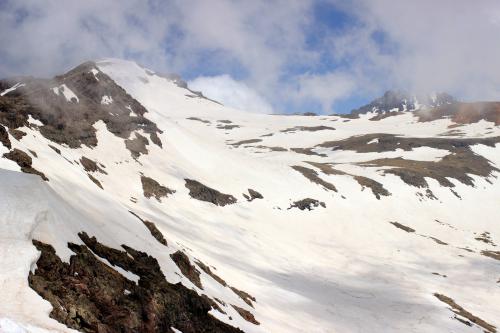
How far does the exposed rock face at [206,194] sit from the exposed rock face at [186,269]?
33219 mm

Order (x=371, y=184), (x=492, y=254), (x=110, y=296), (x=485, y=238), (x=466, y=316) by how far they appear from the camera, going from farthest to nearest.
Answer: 1. (x=371, y=184)
2. (x=485, y=238)
3. (x=492, y=254)
4. (x=466, y=316)
5. (x=110, y=296)

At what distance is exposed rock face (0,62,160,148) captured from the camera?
5012 cm

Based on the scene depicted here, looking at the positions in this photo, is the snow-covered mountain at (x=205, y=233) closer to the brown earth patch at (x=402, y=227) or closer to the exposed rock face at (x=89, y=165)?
the exposed rock face at (x=89, y=165)

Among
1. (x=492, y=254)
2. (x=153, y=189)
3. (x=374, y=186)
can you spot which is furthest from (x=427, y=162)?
(x=153, y=189)

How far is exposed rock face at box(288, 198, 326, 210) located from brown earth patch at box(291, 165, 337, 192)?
7.80m

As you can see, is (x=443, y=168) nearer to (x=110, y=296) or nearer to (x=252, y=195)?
(x=252, y=195)

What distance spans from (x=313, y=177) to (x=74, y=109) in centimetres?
4018

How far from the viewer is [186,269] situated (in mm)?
23828

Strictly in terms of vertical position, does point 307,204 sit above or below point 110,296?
above

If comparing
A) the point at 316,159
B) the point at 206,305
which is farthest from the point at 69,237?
the point at 316,159

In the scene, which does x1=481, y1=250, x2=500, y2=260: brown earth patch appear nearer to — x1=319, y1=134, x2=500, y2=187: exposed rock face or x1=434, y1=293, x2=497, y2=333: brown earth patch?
x1=434, y1=293, x2=497, y2=333: brown earth patch

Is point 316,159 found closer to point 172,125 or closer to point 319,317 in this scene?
point 172,125

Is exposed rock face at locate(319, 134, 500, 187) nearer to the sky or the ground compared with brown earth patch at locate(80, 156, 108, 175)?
nearer to the sky

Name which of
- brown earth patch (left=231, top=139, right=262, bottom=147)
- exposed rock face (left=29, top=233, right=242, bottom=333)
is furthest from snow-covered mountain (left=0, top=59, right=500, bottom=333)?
brown earth patch (left=231, top=139, right=262, bottom=147)
